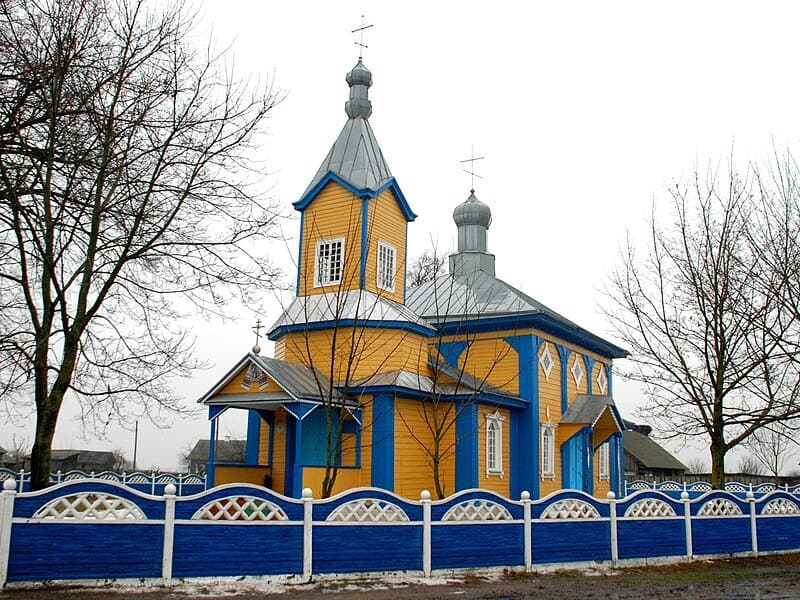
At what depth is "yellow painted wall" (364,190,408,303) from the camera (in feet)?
69.3

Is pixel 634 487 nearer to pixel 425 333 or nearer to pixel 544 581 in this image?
pixel 425 333

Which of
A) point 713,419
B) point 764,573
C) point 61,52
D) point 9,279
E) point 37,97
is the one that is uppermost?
point 61,52

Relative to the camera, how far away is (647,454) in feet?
164

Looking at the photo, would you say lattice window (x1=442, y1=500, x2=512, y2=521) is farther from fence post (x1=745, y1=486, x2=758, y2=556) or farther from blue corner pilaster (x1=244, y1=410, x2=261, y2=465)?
blue corner pilaster (x1=244, y1=410, x2=261, y2=465)

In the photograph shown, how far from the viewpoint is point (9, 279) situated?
41.1ft

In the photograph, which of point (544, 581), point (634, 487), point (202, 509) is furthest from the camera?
point (634, 487)

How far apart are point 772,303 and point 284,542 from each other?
1251 centimetres

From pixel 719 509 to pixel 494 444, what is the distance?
6.78 metres

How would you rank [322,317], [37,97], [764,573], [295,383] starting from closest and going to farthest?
1. [37,97]
2. [764,573]
3. [295,383]
4. [322,317]

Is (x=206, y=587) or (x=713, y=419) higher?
(x=713, y=419)

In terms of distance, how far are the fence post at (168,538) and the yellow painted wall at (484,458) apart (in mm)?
11488

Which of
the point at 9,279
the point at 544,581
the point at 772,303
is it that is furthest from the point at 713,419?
the point at 9,279

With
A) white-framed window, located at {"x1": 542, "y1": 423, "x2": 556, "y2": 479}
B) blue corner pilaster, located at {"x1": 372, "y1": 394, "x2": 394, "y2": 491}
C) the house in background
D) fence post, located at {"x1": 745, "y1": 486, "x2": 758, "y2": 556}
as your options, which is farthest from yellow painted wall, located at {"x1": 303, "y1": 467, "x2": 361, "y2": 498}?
the house in background

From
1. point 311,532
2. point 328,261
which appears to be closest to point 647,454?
point 328,261
